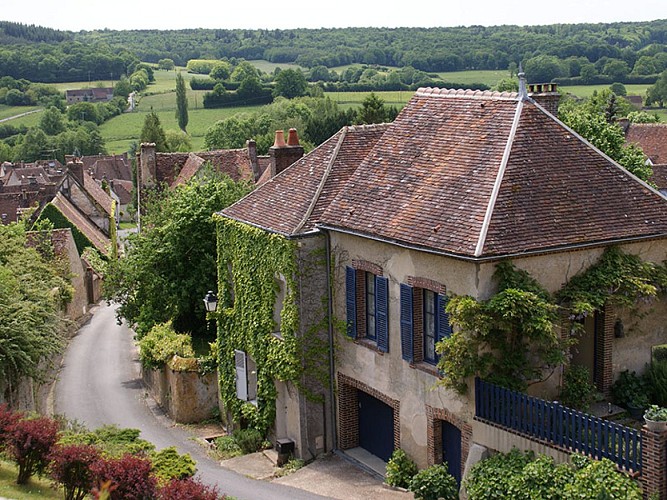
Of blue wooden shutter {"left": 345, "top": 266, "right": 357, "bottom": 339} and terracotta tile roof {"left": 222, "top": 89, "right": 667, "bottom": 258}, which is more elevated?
terracotta tile roof {"left": 222, "top": 89, "right": 667, "bottom": 258}

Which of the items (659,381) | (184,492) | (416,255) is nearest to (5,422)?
(184,492)

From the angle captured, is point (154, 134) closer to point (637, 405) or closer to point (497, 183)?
point (497, 183)

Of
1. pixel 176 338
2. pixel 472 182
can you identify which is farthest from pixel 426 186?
pixel 176 338

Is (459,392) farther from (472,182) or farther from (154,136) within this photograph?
(154,136)

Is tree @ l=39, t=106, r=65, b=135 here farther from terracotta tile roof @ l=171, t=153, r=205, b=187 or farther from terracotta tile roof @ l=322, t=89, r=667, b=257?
terracotta tile roof @ l=322, t=89, r=667, b=257

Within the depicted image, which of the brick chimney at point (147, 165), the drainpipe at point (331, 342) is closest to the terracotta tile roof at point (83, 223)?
the brick chimney at point (147, 165)

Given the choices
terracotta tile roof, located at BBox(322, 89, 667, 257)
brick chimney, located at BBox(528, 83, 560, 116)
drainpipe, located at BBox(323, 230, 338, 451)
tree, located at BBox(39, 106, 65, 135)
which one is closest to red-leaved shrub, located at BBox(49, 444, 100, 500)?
terracotta tile roof, located at BBox(322, 89, 667, 257)

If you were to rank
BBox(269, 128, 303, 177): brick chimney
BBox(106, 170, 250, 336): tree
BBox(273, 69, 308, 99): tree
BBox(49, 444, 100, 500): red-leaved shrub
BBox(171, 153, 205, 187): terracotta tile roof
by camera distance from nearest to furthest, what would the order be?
1. BBox(49, 444, 100, 500): red-leaved shrub
2. BBox(269, 128, 303, 177): brick chimney
3. BBox(106, 170, 250, 336): tree
4. BBox(171, 153, 205, 187): terracotta tile roof
5. BBox(273, 69, 308, 99): tree
